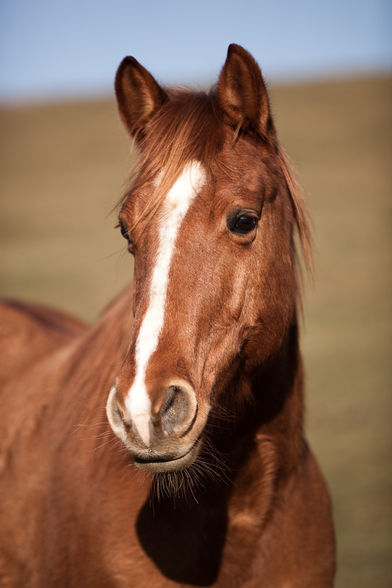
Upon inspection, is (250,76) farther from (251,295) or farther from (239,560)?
(239,560)

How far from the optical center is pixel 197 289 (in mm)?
1999

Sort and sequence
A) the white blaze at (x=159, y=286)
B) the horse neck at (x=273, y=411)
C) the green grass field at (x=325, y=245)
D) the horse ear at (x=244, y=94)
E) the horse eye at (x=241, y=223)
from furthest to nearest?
the green grass field at (x=325, y=245)
the horse neck at (x=273, y=411)
the horse ear at (x=244, y=94)
the horse eye at (x=241, y=223)
the white blaze at (x=159, y=286)

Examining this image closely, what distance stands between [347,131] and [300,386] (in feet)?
99.0

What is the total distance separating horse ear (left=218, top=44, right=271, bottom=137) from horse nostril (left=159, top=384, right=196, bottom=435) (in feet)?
3.43

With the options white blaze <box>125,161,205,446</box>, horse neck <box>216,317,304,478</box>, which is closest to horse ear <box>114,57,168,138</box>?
white blaze <box>125,161,205,446</box>

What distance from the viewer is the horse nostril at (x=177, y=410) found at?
5.81ft

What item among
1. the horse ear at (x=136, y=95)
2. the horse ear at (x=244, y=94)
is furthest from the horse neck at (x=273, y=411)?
the horse ear at (x=136, y=95)

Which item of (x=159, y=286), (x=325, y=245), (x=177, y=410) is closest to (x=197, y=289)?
(x=159, y=286)

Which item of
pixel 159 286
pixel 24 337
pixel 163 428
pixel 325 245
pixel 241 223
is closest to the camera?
pixel 163 428

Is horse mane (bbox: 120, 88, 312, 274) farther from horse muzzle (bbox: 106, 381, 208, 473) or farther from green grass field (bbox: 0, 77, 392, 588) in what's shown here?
horse muzzle (bbox: 106, 381, 208, 473)

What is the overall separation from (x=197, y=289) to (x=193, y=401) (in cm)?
37

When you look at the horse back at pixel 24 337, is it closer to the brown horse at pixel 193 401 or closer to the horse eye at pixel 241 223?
the brown horse at pixel 193 401

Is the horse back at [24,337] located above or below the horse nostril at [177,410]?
below

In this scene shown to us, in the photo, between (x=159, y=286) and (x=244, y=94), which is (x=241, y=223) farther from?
(x=244, y=94)
